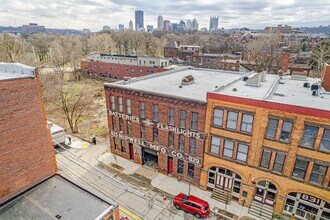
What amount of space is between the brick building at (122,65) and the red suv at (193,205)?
44.6 meters

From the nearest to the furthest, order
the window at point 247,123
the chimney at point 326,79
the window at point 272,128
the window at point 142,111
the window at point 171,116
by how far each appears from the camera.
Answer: the window at point 272,128
the window at point 247,123
the window at point 171,116
the window at point 142,111
the chimney at point 326,79

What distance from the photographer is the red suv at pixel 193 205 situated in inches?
811

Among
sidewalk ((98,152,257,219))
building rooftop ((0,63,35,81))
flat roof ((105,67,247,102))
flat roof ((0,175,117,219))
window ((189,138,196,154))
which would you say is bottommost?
sidewalk ((98,152,257,219))

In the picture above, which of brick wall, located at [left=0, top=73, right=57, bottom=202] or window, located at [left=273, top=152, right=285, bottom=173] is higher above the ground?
brick wall, located at [left=0, top=73, right=57, bottom=202]

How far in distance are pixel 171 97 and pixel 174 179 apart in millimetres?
10847

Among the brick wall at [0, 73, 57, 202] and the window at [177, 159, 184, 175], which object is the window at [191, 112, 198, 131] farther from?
the brick wall at [0, 73, 57, 202]

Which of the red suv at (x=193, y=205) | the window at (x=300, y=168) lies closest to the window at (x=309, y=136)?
the window at (x=300, y=168)

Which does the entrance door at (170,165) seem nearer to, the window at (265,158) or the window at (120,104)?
the window at (120,104)

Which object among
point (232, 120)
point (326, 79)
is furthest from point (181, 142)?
point (326, 79)

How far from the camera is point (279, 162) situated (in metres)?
19.7

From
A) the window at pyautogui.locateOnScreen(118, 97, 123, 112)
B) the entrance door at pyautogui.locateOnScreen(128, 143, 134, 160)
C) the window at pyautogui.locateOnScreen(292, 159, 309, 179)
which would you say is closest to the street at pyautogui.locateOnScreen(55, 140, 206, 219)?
the entrance door at pyautogui.locateOnScreen(128, 143, 134, 160)

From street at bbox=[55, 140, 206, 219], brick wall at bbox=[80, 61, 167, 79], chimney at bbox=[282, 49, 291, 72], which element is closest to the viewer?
street at bbox=[55, 140, 206, 219]

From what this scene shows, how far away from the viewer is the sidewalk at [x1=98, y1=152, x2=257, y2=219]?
22.2 m

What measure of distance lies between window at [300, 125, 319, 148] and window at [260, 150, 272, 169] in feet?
9.55
